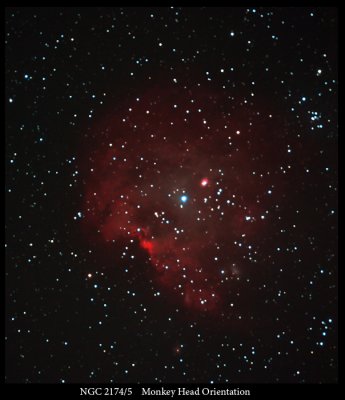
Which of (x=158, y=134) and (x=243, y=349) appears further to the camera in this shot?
(x=243, y=349)

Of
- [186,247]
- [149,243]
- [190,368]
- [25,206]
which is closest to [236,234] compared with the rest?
[186,247]

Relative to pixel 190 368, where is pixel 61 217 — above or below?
above

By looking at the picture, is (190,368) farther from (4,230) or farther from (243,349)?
(4,230)

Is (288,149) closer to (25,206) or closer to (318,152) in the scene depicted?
(318,152)

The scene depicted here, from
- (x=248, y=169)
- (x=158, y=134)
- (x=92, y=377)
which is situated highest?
(x=158, y=134)
